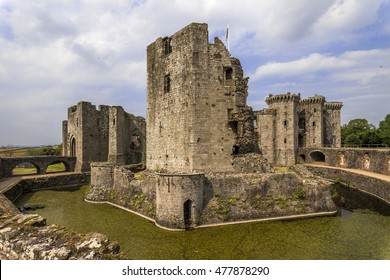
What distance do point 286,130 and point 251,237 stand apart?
2693cm

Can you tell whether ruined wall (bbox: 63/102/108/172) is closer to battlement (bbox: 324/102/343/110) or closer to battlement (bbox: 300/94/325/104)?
battlement (bbox: 300/94/325/104)

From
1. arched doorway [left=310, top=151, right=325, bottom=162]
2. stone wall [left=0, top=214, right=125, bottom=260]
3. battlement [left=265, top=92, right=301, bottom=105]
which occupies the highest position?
battlement [left=265, top=92, right=301, bottom=105]

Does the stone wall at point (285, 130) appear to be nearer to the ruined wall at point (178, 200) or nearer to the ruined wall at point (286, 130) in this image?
the ruined wall at point (286, 130)

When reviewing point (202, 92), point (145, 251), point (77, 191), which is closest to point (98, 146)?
point (77, 191)

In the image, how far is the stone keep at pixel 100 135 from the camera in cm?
2817

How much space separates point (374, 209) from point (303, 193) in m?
5.85

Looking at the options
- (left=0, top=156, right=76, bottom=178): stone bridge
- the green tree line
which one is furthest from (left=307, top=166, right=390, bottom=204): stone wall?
(left=0, top=156, right=76, bottom=178): stone bridge

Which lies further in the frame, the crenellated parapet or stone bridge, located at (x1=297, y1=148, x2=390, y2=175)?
the crenellated parapet

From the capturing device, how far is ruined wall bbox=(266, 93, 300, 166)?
116ft

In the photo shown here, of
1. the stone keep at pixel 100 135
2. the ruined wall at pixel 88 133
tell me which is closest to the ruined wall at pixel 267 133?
the stone keep at pixel 100 135

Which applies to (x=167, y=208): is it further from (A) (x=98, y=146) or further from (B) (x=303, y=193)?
(A) (x=98, y=146)

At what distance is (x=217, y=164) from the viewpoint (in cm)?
1505

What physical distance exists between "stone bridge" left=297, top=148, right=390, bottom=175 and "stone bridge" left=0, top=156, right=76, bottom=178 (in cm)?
3073

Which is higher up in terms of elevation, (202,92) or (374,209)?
(202,92)
